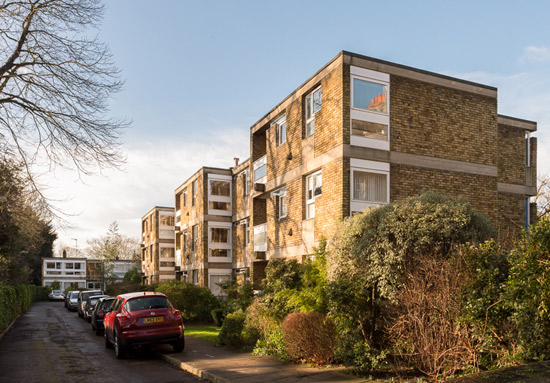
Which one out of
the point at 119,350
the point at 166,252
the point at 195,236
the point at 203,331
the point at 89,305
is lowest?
the point at 89,305

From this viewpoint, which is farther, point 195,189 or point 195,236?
point 195,189

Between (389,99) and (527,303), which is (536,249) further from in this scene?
(389,99)

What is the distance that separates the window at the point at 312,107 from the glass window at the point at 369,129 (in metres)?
2.10

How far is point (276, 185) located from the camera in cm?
2084

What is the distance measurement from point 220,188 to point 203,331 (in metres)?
18.6

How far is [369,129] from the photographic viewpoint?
54.0ft

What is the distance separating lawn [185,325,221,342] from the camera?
17392mm

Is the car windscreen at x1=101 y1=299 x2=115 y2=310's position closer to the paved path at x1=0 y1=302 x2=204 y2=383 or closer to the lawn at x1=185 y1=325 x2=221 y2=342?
the paved path at x1=0 y1=302 x2=204 y2=383

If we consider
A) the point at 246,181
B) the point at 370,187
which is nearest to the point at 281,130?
the point at 370,187

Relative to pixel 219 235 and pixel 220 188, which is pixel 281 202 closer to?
pixel 220 188

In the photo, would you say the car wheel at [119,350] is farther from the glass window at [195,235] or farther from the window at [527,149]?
the glass window at [195,235]

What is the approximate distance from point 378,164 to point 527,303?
32.0 feet

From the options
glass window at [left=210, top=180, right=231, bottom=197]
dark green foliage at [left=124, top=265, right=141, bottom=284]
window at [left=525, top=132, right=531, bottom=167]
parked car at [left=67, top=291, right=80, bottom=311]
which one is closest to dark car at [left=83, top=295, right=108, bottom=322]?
glass window at [left=210, top=180, right=231, bottom=197]

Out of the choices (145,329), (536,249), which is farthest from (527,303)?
(145,329)
